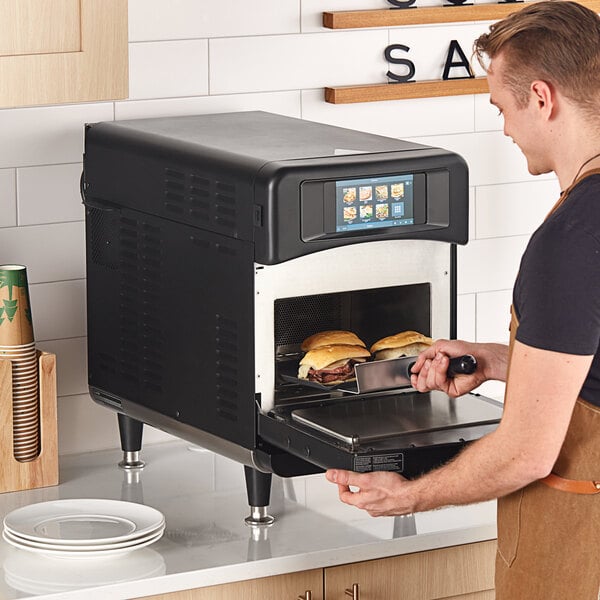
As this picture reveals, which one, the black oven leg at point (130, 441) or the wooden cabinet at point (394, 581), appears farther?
the black oven leg at point (130, 441)

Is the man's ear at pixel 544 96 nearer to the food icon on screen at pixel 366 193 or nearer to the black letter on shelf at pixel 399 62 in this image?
the food icon on screen at pixel 366 193

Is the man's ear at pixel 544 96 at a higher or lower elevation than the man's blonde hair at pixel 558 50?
lower

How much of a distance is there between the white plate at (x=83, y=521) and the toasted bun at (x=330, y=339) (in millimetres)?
318

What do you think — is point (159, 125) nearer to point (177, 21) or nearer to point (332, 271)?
point (177, 21)

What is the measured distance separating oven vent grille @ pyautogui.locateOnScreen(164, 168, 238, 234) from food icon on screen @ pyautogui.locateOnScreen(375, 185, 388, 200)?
187 mm

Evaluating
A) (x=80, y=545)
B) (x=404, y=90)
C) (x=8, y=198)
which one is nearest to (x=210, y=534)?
(x=80, y=545)

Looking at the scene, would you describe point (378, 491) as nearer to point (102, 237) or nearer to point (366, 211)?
point (366, 211)

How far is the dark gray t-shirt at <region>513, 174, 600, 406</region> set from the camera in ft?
4.68

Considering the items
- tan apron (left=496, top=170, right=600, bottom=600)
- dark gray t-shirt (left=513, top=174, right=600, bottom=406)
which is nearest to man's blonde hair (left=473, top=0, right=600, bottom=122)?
dark gray t-shirt (left=513, top=174, right=600, bottom=406)

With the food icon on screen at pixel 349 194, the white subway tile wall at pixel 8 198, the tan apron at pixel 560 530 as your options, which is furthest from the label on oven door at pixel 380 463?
the white subway tile wall at pixel 8 198

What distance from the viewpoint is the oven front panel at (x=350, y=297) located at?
71.0 inches

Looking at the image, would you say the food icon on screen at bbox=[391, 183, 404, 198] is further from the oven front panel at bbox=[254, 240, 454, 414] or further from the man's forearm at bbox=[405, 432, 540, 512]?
the man's forearm at bbox=[405, 432, 540, 512]

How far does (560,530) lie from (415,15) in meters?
1.14

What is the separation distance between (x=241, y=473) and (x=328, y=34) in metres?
0.78
